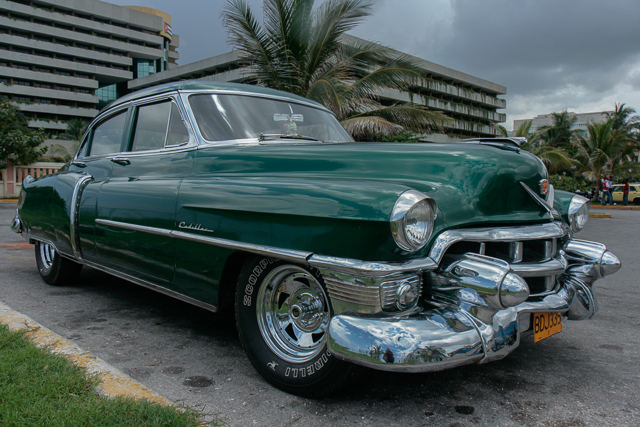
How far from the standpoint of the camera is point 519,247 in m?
2.25

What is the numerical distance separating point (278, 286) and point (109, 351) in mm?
1149

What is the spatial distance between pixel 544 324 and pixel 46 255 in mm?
4390

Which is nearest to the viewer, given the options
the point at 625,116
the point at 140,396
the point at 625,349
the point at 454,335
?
the point at 454,335

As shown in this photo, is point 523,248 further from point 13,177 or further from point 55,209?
point 13,177

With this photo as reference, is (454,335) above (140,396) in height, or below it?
above

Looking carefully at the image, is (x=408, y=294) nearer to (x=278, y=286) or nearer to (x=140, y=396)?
(x=278, y=286)

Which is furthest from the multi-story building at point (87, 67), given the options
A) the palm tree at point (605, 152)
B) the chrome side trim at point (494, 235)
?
the chrome side trim at point (494, 235)

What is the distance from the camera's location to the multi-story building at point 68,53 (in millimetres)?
55500

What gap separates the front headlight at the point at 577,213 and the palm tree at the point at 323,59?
712 centimetres

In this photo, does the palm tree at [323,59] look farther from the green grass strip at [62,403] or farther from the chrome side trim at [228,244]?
the green grass strip at [62,403]

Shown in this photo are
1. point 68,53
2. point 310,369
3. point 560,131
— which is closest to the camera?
point 310,369

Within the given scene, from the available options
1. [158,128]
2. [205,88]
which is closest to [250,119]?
[205,88]

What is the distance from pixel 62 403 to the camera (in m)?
1.93

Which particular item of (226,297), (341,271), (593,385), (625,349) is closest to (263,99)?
(226,297)
